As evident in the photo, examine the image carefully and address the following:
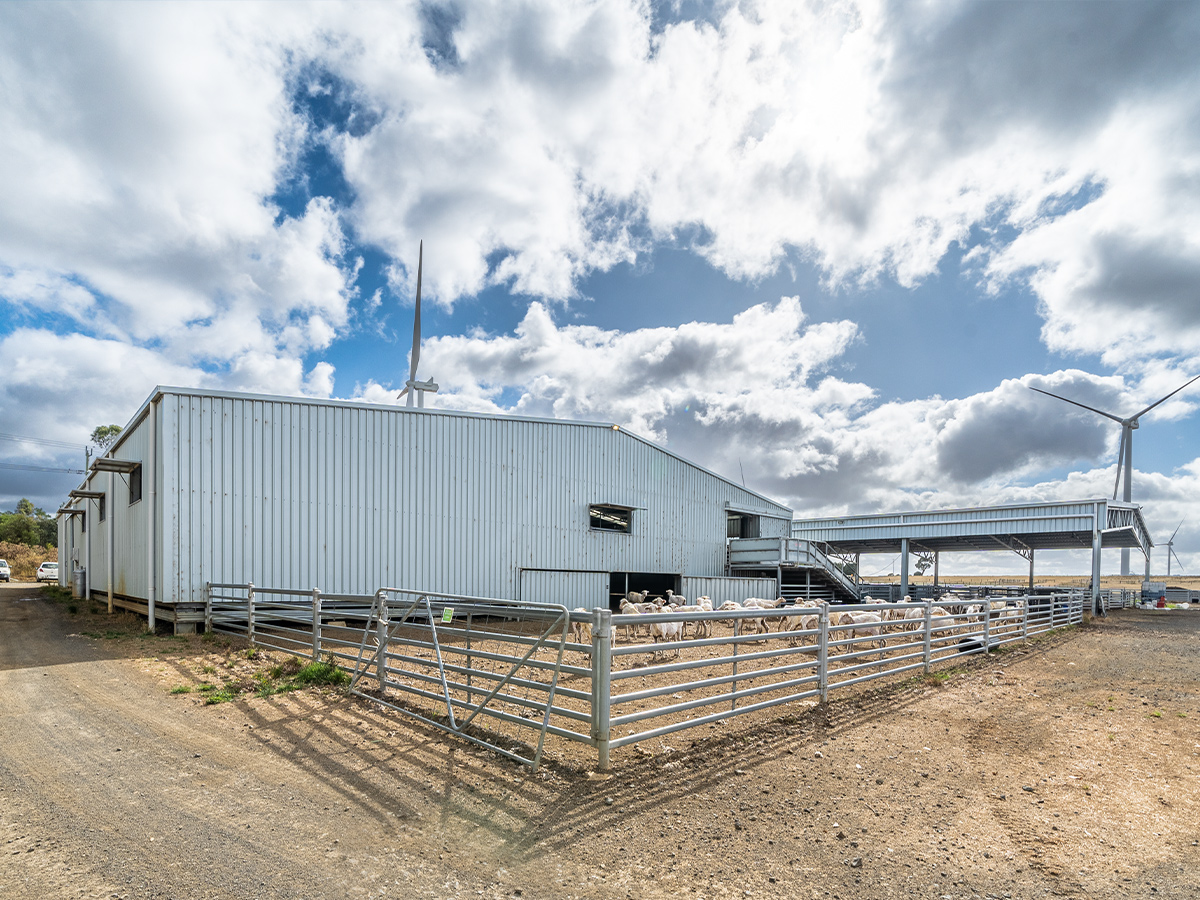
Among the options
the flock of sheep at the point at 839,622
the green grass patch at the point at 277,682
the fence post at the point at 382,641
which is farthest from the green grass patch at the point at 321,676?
the flock of sheep at the point at 839,622

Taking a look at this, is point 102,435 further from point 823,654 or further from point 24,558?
point 823,654

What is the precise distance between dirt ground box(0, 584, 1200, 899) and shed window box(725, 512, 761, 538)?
65.8 feet

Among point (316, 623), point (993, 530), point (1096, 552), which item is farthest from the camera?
point (993, 530)

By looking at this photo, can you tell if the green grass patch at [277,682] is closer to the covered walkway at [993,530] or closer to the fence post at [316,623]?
the fence post at [316,623]

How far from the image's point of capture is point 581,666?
11.2 metres

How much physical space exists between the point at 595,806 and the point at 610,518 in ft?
57.9

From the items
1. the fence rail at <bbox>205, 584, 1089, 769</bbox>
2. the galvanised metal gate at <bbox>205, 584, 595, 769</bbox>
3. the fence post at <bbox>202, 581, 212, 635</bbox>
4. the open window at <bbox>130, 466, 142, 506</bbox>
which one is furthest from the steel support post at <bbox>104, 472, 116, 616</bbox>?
the galvanised metal gate at <bbox>205, 584, 595, 769</bbox>

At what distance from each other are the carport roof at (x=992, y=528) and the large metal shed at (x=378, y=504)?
13645 millimetres

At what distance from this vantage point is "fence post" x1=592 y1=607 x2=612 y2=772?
5.77 meters

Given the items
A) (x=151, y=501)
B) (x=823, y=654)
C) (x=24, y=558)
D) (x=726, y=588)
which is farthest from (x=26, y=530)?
(x=823, y=654)

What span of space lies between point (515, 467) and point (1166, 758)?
53.2ft

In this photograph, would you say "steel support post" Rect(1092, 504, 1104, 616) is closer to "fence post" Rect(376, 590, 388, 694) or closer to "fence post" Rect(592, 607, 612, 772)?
"fence post" Rect(592, 607, 612, 772)

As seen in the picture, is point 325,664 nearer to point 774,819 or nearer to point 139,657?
point 139,657

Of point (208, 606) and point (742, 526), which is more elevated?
point (742, 526)
